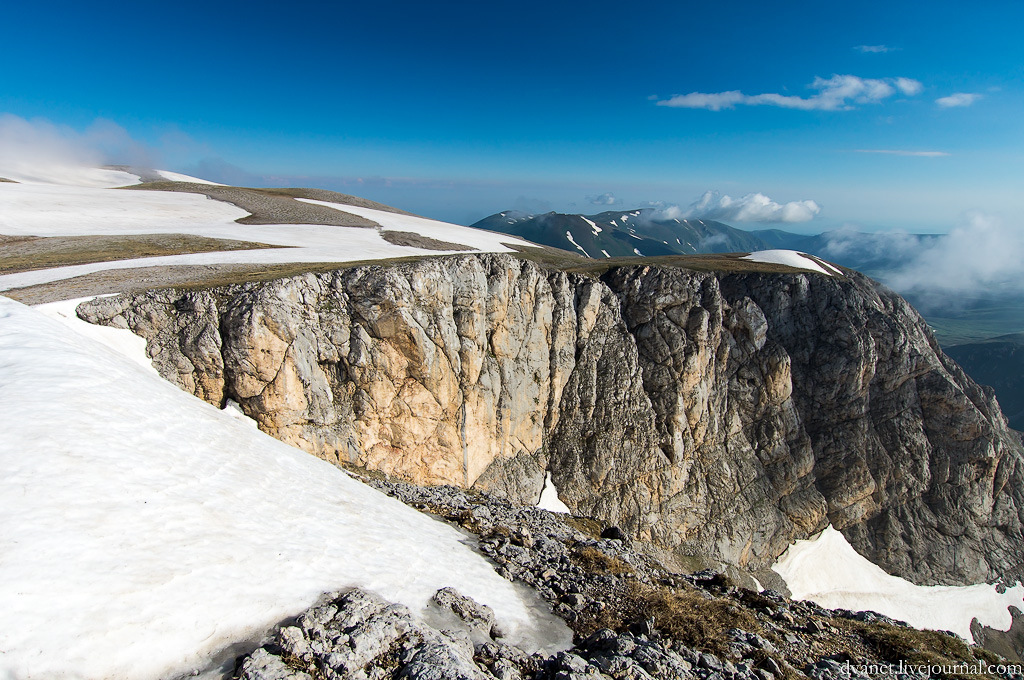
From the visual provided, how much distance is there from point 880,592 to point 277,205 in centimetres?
7326

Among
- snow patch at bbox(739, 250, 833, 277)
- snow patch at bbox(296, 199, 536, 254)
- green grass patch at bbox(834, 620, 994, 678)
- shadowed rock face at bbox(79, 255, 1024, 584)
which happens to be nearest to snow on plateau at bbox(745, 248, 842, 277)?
snow patch at bbox(739, 250, 833, 277)

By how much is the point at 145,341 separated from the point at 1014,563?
66.9 meters

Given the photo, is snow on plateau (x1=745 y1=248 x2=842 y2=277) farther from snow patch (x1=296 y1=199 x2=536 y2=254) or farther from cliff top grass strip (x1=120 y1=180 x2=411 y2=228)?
cliff top grass strip (x1=120 y1=180 x2=411 y2=228)

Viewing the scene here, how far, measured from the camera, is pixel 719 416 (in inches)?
1613

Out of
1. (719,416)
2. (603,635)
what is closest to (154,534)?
(603,635)

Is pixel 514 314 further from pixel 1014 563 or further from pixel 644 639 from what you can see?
pixel 1014 563

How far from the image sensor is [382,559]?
9.92 metres

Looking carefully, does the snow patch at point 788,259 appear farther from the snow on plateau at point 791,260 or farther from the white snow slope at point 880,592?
the white snow slope at point 880,592

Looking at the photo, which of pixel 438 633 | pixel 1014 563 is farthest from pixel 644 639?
pixel 1014 563

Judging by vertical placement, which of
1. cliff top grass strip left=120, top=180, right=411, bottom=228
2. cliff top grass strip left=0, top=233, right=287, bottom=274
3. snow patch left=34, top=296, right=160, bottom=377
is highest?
cliff top grass strip left=120, top=180, right=411, bottom=228

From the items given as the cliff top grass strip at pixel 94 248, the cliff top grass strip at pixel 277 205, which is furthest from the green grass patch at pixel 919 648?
the cliff top grass strip at pixel 277 205

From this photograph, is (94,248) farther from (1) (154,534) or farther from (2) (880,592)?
(2) (880,592)

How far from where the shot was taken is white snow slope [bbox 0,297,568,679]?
5.82 metres

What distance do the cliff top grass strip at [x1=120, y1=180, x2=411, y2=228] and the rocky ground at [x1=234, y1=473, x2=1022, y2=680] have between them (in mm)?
45026
